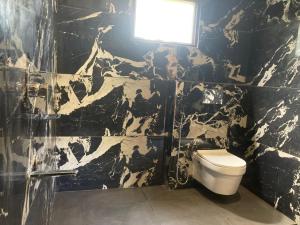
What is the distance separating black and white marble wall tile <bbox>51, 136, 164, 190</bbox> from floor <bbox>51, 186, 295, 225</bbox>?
9 cm

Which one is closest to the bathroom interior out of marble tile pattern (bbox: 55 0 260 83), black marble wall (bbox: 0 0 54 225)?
marble tile pattern (bbox: 55 0 260 83)

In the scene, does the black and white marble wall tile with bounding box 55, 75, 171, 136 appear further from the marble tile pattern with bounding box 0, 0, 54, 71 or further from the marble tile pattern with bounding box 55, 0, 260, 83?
the marble tile pattern with bounding box 0, 0, 54, 71

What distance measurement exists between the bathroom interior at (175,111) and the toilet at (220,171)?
0.04ft

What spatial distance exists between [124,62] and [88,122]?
71 cm

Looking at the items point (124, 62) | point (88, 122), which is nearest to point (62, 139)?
point (88, 122)

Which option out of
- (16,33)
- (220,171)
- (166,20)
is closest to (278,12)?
(166,20)

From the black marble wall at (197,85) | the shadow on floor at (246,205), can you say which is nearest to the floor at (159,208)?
the shadow on floor at (246,205)

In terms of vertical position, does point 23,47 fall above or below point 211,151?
above

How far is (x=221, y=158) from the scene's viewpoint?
2488 millimetres

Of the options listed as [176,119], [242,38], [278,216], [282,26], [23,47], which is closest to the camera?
[23,47]

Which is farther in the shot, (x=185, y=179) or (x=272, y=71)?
(x=185, y=179)

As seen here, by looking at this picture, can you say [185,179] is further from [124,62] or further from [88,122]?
[124,62]

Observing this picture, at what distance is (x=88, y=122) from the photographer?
8.05 ft

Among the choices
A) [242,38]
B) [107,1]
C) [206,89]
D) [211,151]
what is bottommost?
[211,151]
